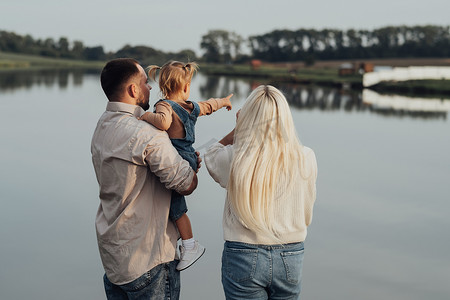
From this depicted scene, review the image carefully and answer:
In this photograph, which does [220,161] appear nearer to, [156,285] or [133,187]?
[133,187]

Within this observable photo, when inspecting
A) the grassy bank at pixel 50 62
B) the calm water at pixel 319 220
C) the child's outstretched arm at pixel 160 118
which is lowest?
the calm water at pixel 319 220

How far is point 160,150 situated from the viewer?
1.97m

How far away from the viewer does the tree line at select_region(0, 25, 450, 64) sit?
75.8 metres

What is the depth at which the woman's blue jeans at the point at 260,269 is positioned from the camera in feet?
6.51

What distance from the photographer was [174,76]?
90.6 inches

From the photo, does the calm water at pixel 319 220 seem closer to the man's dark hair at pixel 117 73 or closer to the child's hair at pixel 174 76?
the child's hair at pixel 174 76

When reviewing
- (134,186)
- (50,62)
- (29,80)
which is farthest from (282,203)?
(50,62)

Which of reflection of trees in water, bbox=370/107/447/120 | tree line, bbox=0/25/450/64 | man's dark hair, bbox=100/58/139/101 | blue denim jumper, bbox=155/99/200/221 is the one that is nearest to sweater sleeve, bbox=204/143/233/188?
blue denim jumper, bbox=155/99/200/221

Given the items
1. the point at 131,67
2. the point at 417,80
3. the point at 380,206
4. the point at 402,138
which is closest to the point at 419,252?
the point at 380,206

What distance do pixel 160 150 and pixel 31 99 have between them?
18.2 m

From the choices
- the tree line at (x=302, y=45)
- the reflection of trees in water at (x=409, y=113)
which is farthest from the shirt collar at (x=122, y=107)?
the tree line at (x=302, y=45)

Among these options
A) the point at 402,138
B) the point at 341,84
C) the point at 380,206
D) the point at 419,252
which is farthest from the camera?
the point at 341,84

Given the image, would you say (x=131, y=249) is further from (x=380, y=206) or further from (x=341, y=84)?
(x=341, y=84)

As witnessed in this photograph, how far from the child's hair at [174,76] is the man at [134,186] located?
0.21 meters
